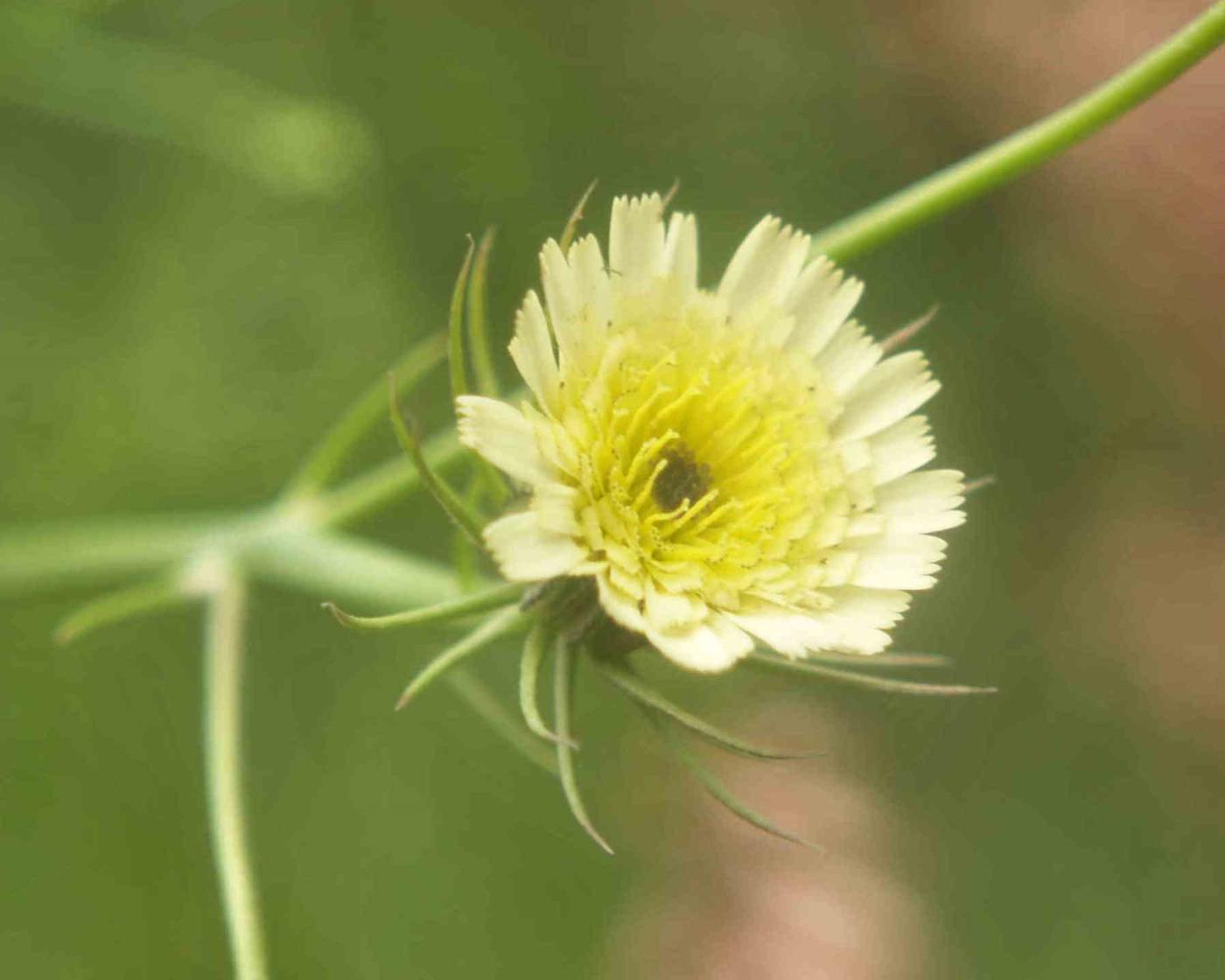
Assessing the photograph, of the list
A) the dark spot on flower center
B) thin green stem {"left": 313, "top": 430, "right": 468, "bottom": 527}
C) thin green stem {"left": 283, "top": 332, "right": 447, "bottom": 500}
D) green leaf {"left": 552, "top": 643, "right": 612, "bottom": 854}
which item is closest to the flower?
the dark spot on flower center

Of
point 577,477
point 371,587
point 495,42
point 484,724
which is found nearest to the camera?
point 577,477

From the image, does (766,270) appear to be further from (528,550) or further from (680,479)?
(528,550)

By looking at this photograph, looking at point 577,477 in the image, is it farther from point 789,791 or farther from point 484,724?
→ point 789,791

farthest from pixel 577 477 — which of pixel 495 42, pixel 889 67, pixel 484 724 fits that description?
pixel 889 67

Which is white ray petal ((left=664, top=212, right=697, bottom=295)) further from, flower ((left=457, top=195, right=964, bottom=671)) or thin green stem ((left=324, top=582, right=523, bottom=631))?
thin green stem ((left=324, top=582, right=523, bottom=631))

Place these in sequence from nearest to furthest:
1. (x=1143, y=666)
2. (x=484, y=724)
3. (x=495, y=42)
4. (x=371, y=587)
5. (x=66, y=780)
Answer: (x=371, y=587), (x=66, y=780), (x=484, y=724), (x=495, y=42), (x=1143, y=666)
